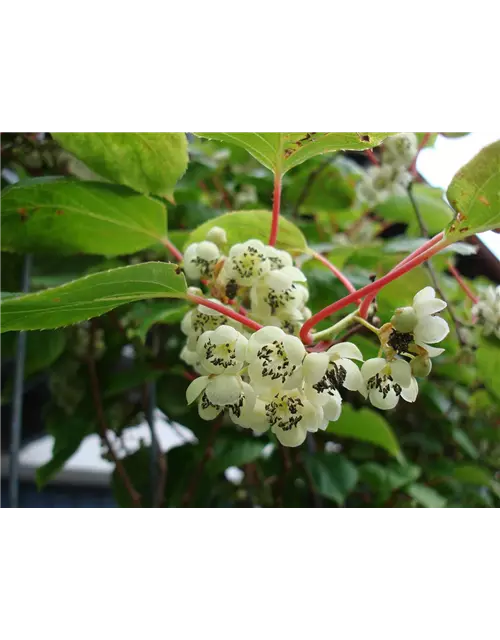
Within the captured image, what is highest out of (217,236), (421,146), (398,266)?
(421,146)

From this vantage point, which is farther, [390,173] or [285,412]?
[390,173]

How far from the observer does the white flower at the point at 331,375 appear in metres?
0.45

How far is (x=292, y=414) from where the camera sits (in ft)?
1.55

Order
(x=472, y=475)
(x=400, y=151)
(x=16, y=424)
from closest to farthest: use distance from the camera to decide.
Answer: (x=16, y=424), (x=400, y=151), (x=472, y=475)

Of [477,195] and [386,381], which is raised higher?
[477,195]

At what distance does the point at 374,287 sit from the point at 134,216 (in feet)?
0.98

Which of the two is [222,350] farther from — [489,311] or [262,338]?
[489,311]

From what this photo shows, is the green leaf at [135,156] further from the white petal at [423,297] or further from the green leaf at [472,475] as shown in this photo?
the green leaf at [472,475]

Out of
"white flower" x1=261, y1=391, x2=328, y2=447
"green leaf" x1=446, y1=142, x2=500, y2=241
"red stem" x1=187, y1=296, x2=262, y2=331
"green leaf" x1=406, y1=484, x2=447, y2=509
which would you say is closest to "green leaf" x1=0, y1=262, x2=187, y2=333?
"red stem" x1=187, y1=296, x2=262, y2=331

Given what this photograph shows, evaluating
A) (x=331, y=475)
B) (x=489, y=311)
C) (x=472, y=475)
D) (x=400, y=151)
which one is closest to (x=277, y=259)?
(x=489, y=311)

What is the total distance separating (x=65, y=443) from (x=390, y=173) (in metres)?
0.77

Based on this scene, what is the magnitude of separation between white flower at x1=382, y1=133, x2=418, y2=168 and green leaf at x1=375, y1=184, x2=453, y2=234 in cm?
7
